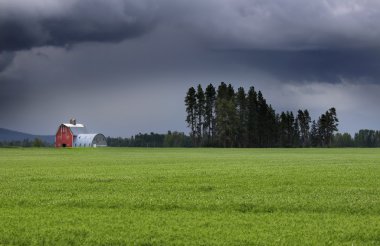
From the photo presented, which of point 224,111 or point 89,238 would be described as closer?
point 89,238

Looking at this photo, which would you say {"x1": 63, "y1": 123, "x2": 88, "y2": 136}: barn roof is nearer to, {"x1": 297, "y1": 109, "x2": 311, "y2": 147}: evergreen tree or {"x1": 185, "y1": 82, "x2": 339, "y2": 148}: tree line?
{"x1": 185, "y1": 82, "x2": 339, "y2": 148}: tree line

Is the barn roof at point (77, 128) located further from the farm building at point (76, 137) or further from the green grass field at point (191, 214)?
the green grass field at point (191, 214)

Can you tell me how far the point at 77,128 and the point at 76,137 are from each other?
445 cm

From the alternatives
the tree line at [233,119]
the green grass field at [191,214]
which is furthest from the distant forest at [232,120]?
the green grass field at [191,214]

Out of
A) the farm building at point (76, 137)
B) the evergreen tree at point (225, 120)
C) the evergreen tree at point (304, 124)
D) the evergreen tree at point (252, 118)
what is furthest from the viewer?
the evergreen tree at point (304, 124)

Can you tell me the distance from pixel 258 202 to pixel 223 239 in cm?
495

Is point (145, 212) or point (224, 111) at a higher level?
point (224, 111)

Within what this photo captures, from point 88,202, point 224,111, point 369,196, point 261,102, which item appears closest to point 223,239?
point 88,202

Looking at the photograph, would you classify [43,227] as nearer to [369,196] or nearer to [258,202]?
[258,202]

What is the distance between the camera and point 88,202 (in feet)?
53.0

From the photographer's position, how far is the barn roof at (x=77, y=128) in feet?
457

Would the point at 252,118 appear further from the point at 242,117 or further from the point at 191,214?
the point at 191,214

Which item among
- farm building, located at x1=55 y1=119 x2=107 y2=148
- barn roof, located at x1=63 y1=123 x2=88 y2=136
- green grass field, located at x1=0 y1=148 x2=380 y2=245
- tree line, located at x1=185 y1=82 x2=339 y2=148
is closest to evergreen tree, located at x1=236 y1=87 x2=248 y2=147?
tree line, located at x1=185 y1=82 x2=339 y2=148

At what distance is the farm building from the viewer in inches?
5285
